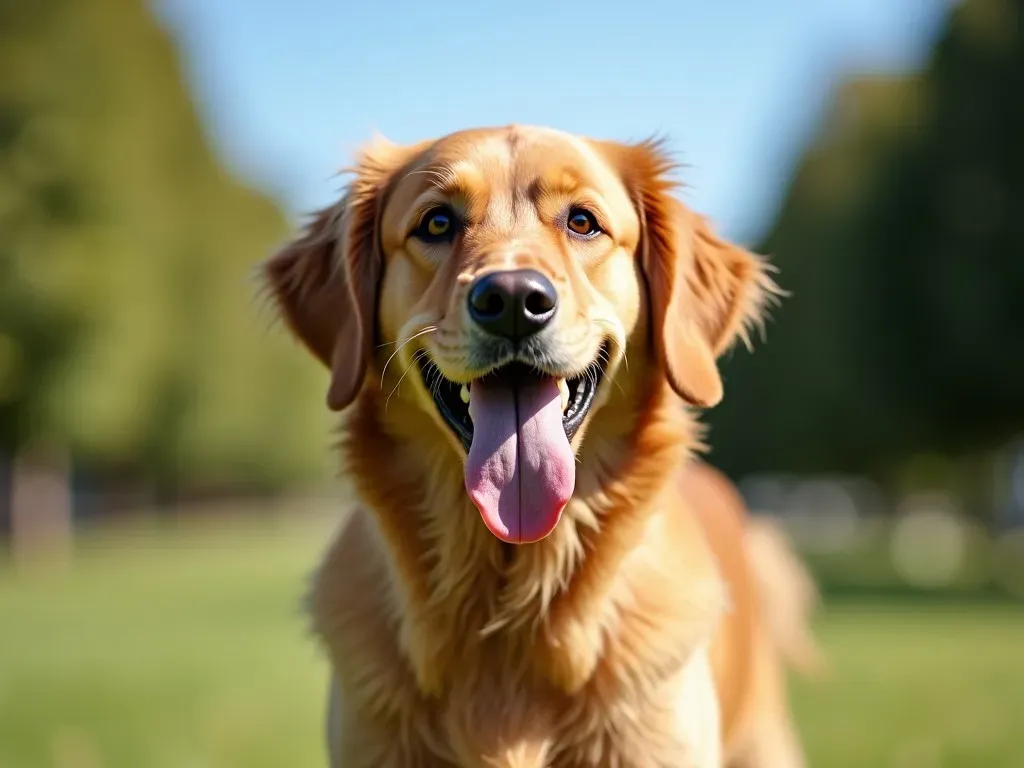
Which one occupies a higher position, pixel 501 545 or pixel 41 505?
pixel 501 545

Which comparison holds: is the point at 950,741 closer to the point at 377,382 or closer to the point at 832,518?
the point at 377,382

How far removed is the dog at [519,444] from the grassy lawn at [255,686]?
2.30 ft

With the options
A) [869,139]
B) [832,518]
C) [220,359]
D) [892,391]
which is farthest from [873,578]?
[832,518]

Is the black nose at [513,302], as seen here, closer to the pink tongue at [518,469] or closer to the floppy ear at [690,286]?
the pink tongue at [518,469]

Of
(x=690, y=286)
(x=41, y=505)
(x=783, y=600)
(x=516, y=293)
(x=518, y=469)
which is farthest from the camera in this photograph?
(x=41, y=505)

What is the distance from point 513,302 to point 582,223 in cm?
66

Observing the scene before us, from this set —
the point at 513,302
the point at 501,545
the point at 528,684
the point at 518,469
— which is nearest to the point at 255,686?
the point at 501,545

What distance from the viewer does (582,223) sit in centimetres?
383

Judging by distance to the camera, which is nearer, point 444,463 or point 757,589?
point 444,463

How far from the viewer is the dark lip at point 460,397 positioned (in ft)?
11.8

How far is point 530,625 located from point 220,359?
3033 centimetres

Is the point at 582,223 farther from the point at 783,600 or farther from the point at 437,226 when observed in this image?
the point at 783,600

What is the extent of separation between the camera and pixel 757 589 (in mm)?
5656

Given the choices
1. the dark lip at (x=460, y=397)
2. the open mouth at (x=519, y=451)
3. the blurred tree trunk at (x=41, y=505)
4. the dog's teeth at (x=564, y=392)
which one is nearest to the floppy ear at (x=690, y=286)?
the dark lip at (x=460, y=397)
